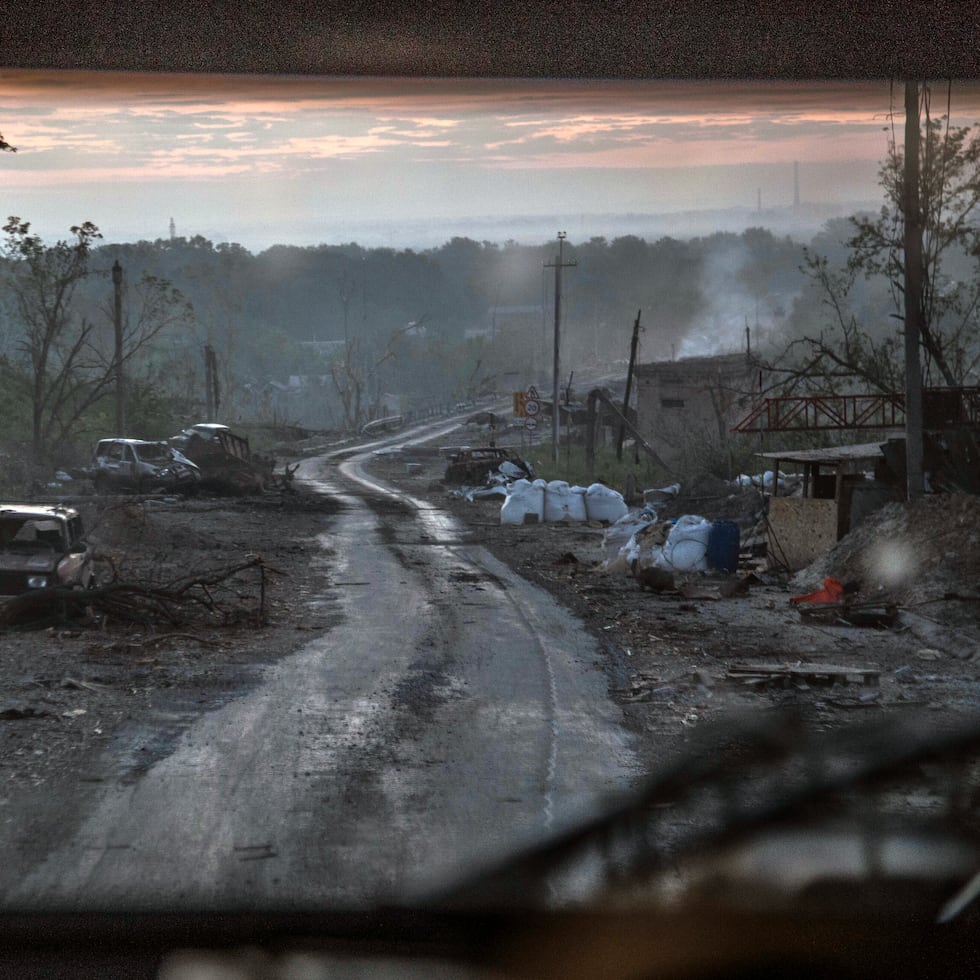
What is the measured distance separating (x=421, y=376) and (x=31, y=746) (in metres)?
125

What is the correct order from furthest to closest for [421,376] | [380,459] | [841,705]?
[421,376], [380,459], [841,705]

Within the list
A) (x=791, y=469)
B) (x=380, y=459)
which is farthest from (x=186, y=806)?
(x=380, y=459)

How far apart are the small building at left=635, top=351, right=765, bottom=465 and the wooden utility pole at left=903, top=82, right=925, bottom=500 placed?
27.4 metres

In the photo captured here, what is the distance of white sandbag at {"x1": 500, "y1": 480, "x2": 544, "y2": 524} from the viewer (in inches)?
1156

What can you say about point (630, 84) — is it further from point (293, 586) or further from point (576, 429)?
point (576, 429)

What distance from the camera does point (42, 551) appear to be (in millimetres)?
15430

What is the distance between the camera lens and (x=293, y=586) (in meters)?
18.7

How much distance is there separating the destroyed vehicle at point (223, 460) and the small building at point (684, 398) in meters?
15.9

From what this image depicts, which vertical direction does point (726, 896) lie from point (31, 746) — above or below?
above

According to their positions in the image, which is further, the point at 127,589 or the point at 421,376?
the point at 421,376

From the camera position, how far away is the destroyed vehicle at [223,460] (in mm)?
35656

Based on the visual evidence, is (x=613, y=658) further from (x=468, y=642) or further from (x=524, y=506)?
(x=524, y=506)

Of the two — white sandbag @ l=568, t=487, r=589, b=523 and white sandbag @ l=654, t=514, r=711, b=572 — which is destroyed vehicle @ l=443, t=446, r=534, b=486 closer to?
white sandbag @ l=568, t=487, r=589, b=523

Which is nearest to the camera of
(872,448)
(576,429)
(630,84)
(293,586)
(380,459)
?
(630,84)
